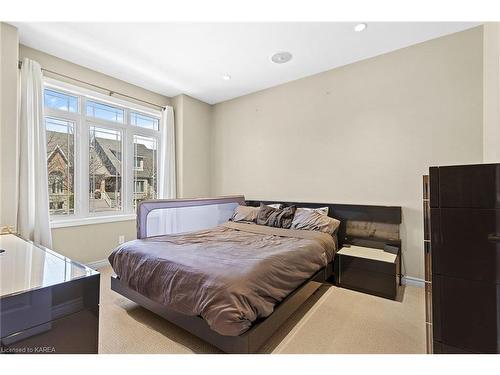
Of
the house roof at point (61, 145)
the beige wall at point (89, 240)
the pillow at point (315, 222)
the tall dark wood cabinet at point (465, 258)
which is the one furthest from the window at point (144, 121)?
the tall dark wood cabinet at point (465, 258)

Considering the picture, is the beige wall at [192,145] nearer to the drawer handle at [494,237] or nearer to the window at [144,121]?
the window at [144,121]

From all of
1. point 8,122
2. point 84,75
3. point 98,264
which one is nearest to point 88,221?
point 98,264

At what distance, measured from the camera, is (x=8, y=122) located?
2.31 m

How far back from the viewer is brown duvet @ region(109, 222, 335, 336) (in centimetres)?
143

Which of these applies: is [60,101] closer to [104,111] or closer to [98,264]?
[104,111]

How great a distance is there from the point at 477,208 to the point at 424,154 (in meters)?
1.74

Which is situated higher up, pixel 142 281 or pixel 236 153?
pixel 236 153

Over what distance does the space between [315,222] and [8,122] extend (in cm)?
344

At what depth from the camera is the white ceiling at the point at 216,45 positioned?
233cm

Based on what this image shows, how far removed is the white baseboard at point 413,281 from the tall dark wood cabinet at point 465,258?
5.67 feet

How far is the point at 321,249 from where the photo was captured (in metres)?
2.39
